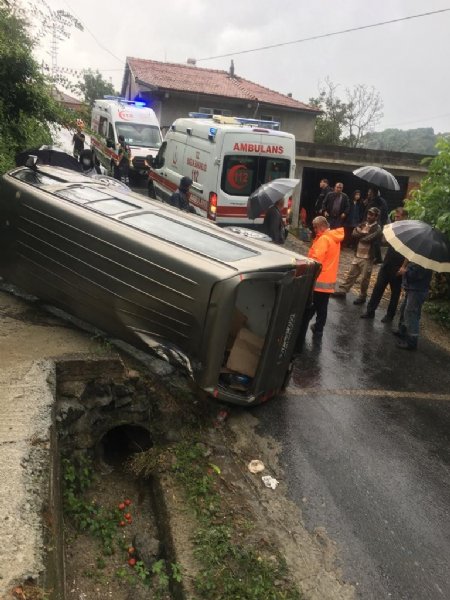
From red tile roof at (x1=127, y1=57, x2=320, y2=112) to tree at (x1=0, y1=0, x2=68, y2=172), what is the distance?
15.4m

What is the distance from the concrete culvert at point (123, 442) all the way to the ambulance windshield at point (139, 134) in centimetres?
1352

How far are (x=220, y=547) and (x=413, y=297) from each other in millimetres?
4801

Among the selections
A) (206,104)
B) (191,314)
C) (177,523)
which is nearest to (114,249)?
(191,314)

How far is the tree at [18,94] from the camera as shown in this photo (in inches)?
301

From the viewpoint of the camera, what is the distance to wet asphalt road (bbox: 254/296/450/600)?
3.47m

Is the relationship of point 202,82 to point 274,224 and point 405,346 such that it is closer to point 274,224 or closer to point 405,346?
point 274,224

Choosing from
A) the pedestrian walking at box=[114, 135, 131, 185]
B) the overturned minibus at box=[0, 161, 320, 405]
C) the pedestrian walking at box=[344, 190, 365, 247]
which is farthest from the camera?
the pedestrian walking at box=[114, 135, 131, 185]

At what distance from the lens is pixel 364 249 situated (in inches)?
342

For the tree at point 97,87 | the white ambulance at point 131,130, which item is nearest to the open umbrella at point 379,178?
the white ambulance at point 131,130

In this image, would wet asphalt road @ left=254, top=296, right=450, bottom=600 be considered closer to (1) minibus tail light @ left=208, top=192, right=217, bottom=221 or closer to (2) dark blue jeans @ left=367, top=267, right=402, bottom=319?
(2) dark blue jeans @ left=367, top=267, right=402, bottom=319

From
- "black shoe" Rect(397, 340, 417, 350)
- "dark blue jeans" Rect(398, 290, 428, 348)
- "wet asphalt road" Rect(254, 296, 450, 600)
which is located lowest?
"wet asphalt road" Rect(254, 296, 450, 600)

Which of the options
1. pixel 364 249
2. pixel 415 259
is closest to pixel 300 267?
pixel 415 259

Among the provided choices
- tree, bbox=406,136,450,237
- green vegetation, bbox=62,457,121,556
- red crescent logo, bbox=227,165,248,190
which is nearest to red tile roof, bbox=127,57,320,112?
red crescent logo, bbox=227,165,248,190

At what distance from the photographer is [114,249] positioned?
464 centimetres
